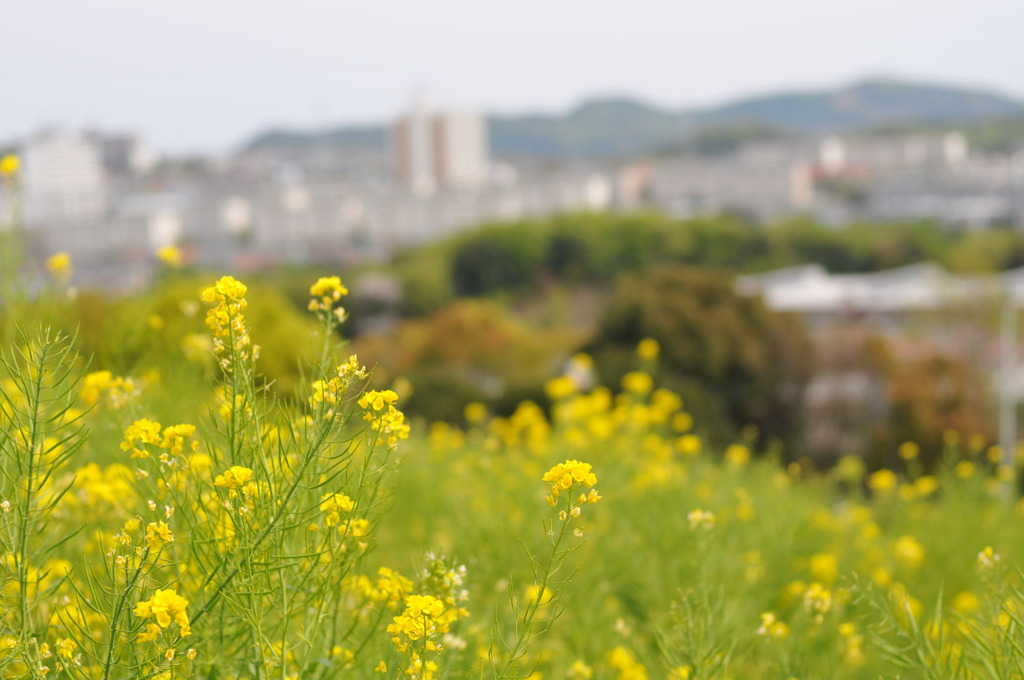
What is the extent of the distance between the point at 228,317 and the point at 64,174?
4199 inches

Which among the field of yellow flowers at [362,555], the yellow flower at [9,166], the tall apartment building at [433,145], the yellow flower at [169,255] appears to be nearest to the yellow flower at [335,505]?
the field of yellow flowers at [362,555]

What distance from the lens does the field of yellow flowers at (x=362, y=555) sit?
1419 mm

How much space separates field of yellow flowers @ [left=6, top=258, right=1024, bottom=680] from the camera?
A: 1419mm

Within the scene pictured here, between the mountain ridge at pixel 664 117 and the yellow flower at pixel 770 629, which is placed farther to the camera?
the mountain ridge at pixel 664 117

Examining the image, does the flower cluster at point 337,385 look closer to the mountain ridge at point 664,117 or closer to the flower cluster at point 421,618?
the flower cluster at point 421,618

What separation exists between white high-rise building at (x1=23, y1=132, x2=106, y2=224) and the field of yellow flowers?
9288 cm

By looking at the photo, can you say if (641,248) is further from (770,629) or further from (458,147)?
(458,147)

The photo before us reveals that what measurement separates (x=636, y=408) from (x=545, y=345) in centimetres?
1615

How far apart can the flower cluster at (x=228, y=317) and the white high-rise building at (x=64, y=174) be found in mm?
94455

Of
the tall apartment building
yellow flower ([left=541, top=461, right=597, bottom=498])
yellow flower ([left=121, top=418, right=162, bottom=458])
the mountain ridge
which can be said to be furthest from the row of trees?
the mountain ridge

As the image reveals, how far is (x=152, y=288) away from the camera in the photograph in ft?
11.1

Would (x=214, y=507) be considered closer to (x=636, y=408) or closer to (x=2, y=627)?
(x=2, y=627)

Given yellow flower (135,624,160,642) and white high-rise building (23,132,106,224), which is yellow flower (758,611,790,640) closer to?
yellow flower (135,624,160,642)

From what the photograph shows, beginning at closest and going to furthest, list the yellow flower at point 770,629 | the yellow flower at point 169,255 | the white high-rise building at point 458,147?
the yellow flower at point 770,629 → the yellow flower at point 169,255 → the white high-rise building at point 458,147
